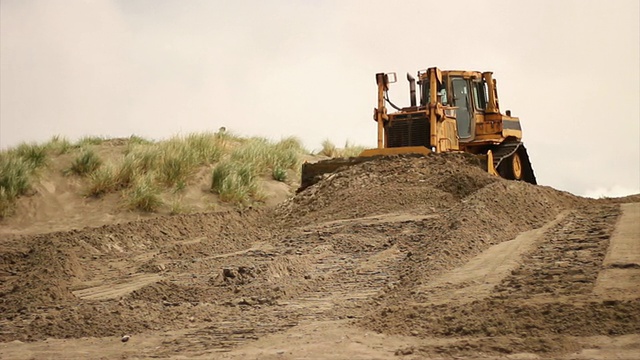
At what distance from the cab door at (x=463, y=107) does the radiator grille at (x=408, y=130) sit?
4.03 feet

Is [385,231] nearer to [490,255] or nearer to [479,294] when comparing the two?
[490,255]

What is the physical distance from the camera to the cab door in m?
16.8

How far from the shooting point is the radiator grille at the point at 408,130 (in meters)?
15.8

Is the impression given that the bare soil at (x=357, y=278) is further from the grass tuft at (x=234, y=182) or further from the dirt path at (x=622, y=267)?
the grass tuft at (x=234, y=182)

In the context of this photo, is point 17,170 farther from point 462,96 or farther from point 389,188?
point 462,96

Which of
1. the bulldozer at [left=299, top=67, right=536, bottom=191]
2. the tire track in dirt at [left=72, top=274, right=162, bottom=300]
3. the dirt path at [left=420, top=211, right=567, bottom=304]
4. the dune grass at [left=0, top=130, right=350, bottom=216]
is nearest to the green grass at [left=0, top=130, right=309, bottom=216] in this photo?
the dune grass at [left=0, top=130, right=350, bottom=216]

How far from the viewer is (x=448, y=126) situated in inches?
634

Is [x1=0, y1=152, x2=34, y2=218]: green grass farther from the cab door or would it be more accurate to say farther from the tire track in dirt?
the cab door

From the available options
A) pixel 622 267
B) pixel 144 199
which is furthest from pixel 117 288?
pixel 144 199

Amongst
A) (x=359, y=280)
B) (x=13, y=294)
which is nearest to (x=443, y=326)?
(x=359, y=280)

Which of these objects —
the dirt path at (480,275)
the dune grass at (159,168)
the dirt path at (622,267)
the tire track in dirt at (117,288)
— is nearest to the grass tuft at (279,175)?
the dune grass at (159,168)

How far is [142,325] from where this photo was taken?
25.0ft

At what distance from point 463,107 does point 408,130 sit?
1.62 metres

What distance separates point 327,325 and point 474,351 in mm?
A: 1515
